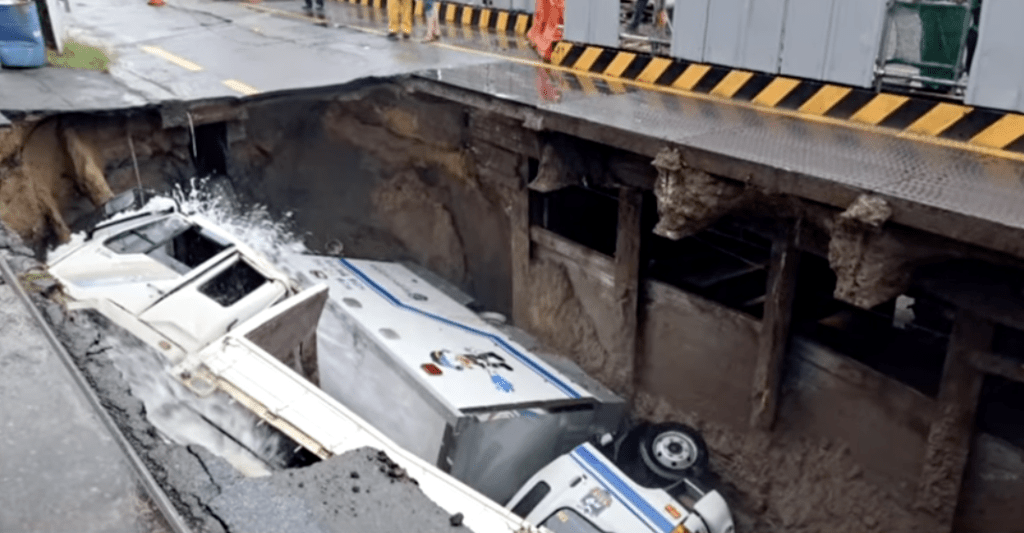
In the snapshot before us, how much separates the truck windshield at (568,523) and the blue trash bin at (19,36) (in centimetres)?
866

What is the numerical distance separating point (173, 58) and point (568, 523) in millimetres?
8708

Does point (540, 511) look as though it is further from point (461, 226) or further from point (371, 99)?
point (371, 99)

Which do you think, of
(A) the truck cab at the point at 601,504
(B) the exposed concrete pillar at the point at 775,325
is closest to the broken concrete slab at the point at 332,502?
(A) the truck cab at the point at 601,504

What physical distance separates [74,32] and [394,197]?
663 centimetres

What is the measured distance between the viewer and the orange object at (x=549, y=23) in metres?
10.9

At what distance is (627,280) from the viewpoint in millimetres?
8781

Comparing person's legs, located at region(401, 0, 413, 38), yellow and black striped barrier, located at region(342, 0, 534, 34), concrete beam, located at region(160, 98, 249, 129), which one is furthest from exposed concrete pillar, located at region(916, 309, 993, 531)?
person's legs, located at region(401, 0, 413, 38)

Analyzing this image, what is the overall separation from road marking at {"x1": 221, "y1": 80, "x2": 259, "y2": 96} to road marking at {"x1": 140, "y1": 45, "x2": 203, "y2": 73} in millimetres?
974

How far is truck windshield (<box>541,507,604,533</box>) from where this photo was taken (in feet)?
22.8

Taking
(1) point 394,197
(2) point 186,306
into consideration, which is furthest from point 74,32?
(2) point 186,306

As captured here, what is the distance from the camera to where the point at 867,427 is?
283 inches

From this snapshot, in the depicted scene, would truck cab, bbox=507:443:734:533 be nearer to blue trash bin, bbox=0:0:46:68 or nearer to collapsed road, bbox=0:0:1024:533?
collapsed road, bbox=0:0:1024:533

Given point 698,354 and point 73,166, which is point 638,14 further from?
point 73,166

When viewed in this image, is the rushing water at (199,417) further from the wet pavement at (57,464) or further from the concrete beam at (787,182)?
the concrete beam at (787,182)
